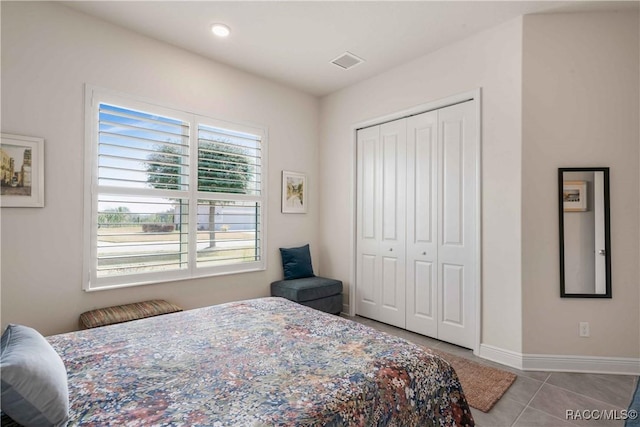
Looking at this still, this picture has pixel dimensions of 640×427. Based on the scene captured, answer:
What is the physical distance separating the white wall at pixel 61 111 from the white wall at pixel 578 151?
10.1ft

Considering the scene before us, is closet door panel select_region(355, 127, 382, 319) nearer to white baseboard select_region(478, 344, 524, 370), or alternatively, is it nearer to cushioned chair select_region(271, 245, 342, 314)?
cushioned chair select_region(271, 245, 342, 314)

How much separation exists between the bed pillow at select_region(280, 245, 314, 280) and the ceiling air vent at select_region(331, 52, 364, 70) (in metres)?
2.25

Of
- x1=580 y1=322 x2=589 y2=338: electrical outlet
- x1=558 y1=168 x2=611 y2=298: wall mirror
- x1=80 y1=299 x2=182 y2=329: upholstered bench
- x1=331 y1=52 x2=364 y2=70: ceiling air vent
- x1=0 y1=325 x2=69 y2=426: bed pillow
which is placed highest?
x1=331 y1=52 x2=364 y2=70: ceiling air vent

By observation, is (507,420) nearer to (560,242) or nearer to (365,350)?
(365,350)

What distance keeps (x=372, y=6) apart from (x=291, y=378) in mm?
2780

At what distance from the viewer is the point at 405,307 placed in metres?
3.70

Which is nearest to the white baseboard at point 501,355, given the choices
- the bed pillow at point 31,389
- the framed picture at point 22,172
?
the bed pillow at point 31,389

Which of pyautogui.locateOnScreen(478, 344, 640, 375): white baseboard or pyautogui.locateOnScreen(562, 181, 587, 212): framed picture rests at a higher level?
pyautogui.locateOnScreen(562, 181, 587, 212): framed picture

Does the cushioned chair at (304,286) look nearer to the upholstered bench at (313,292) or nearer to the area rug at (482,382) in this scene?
the upholstered bench at (313,292)

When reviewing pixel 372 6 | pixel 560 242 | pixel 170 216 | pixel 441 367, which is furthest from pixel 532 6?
pixel 170 216

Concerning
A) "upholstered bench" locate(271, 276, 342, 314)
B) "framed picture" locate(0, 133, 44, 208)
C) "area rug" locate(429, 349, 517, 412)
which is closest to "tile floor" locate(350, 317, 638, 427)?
"area rug" locate(429, 349, 517, 412)

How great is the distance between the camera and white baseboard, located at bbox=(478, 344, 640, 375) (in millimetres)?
2631

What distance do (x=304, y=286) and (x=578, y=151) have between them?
2.90 m

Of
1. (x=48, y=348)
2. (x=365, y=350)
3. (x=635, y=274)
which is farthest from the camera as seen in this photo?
(x=635, y=274)
